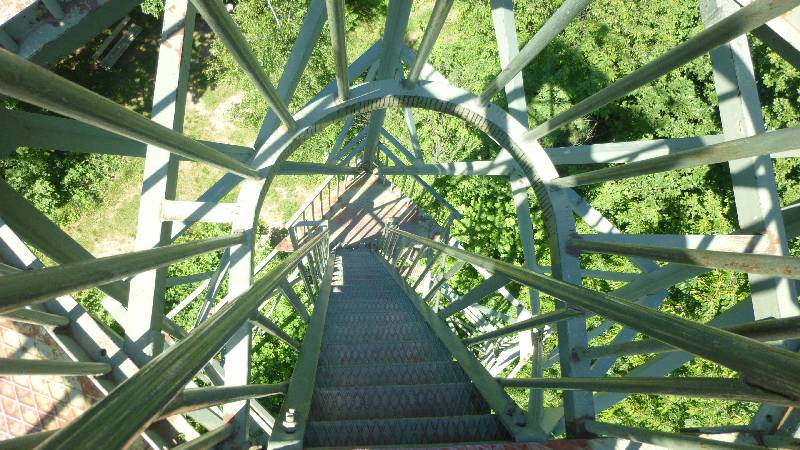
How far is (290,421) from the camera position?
2494mm

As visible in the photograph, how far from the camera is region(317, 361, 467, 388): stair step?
3393 mm

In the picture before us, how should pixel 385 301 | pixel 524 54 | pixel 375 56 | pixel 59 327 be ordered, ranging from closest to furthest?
pixel 59 327, pixel 524 54, pixel 375 56, pixel 385 301

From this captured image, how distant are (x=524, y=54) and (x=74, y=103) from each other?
83.6 inches

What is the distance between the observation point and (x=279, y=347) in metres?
11.0

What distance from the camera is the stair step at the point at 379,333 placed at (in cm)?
420

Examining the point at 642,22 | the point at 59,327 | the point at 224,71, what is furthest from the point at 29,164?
the point at 642,22

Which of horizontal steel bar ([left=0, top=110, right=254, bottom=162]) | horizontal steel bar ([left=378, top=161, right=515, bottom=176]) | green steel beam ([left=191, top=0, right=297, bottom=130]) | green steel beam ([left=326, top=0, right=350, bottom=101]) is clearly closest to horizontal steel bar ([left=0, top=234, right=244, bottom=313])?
green steel beam ([left=191, top=0, right=297, bottom=130])

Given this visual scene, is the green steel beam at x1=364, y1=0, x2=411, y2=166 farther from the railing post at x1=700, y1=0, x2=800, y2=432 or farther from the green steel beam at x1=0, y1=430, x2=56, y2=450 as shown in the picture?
the green steel beam at x1=0, y1=430, x2=56, y2=450

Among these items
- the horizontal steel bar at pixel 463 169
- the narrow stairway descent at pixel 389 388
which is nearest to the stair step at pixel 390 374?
the narrow stairway descent at pixel 389 388

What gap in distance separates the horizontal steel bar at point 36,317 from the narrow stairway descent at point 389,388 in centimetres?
138

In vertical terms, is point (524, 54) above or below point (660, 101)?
below

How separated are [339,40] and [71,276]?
182cm

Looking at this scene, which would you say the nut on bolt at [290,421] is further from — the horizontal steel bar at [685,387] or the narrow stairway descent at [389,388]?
the horizontal steel bar at [685,387]

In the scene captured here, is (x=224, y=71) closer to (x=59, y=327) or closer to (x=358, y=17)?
(x=358, y=17)
